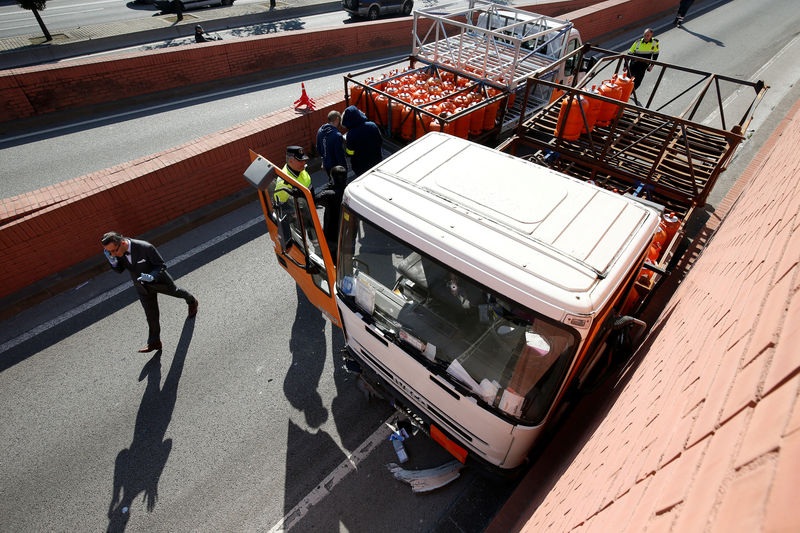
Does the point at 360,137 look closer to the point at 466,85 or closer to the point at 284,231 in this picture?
the point at 284,231

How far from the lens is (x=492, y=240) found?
3135mm

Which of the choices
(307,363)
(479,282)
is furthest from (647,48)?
(307,363)

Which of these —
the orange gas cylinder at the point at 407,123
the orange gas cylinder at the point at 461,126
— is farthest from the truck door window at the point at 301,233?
the orange gas cylinder at the point at 461,126

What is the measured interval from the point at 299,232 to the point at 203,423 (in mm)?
2529

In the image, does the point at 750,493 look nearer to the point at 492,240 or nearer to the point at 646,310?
the point at 492,240

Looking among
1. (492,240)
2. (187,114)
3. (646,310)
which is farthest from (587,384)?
(187,114)

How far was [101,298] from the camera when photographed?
243 inches

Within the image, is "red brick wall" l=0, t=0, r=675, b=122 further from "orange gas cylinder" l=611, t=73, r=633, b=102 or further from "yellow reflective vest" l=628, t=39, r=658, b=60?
"orange gas cylinder" l=611, t=73, r=633, b=102

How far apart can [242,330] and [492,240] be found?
4.14m

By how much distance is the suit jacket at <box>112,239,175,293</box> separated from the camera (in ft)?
16.4

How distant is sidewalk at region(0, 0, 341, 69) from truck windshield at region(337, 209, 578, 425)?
18016mm

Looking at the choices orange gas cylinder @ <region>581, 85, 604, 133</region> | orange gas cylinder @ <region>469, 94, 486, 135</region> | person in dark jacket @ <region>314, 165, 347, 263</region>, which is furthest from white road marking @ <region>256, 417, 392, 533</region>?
orange gas cylinder @ <region>469, 94, 486, 135</region>

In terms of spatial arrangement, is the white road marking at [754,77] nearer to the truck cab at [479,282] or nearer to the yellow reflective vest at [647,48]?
the yellow reflective vest at [647,48]

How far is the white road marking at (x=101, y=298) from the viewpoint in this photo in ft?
18.3
